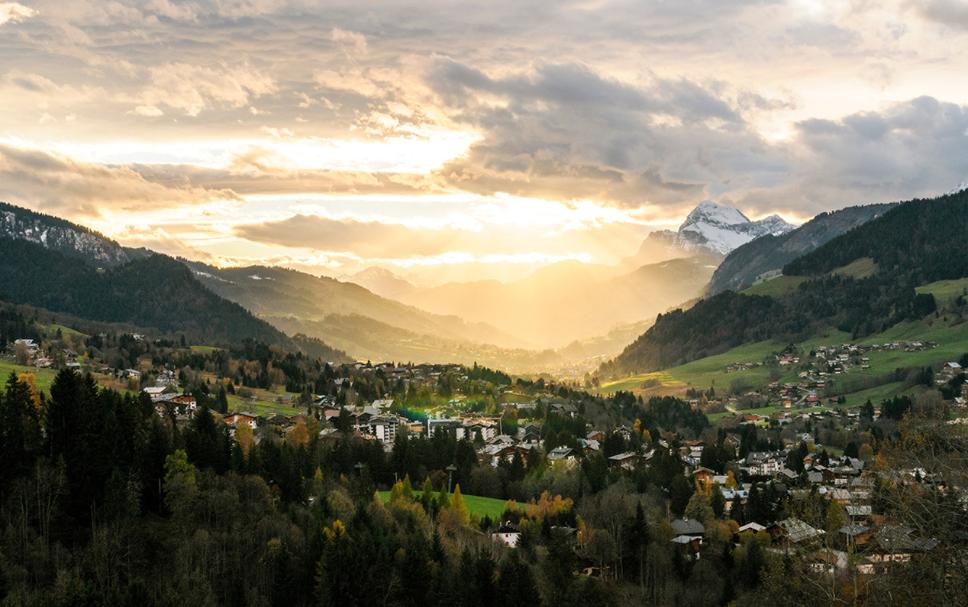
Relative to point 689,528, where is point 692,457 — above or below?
above

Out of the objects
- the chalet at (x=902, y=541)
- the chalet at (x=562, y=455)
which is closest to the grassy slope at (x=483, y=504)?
the chalet at (x=562, y=455)

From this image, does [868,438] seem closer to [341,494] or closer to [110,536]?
[341,494]

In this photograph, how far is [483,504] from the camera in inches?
4422

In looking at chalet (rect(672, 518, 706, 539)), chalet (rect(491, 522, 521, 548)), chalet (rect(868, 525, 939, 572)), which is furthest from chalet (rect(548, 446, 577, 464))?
chalet (rect(868, 525, 939, 572))

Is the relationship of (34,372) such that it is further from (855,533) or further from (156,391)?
(855,533)

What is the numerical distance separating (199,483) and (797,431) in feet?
449

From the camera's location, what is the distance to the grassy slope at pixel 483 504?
105 m

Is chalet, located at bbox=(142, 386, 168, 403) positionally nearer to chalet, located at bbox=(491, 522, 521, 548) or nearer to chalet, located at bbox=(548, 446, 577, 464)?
chalet, located at bbox=(548, 446, 577, 464)

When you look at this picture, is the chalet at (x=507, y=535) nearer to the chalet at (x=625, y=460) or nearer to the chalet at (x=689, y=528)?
the chalet at (x=689, y=528)

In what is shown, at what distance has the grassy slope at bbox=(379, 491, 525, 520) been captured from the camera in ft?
343

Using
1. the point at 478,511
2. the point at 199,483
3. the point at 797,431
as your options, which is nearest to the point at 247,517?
the point at 199,483

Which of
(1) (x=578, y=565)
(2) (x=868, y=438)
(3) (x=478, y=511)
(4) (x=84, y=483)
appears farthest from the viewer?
(2) (x=868, y=438)

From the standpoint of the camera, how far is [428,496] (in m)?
100

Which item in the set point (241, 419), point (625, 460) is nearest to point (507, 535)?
point (625, 460)
